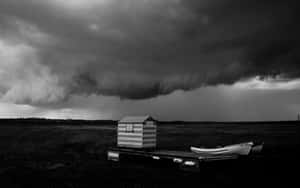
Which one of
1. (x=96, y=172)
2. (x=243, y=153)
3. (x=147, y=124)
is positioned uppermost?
(x=147, y=124)

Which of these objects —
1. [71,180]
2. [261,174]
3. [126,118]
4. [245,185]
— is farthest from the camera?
[126,118]

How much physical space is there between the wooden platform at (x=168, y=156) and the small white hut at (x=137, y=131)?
2.34 feet

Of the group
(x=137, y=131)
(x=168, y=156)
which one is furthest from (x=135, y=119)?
(x=168, y=156)

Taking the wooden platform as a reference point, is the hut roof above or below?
above

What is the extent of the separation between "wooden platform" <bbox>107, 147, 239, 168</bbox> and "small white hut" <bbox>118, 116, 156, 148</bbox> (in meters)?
0.71

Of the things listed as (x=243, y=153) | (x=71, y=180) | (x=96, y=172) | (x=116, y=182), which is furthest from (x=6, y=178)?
(x=243, y=153)

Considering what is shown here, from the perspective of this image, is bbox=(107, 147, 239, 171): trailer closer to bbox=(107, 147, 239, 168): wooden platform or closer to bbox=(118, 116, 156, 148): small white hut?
bbox=(107, 147, 239, 168): wooden platform

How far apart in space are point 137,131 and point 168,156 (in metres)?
4.48

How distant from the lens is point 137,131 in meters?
24.2

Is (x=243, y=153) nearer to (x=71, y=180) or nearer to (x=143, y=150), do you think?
(x=143, y=150)

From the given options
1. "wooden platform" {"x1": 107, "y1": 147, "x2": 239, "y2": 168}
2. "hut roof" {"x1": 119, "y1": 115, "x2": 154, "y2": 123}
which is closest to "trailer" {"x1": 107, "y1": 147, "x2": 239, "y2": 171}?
"wooden platform" {"x1": 107, "y1": 147, "x2": 239, "y2": 168}

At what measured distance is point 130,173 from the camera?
2041 cm

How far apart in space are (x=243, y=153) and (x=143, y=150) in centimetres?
807

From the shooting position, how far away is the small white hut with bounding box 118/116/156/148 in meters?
23.8
